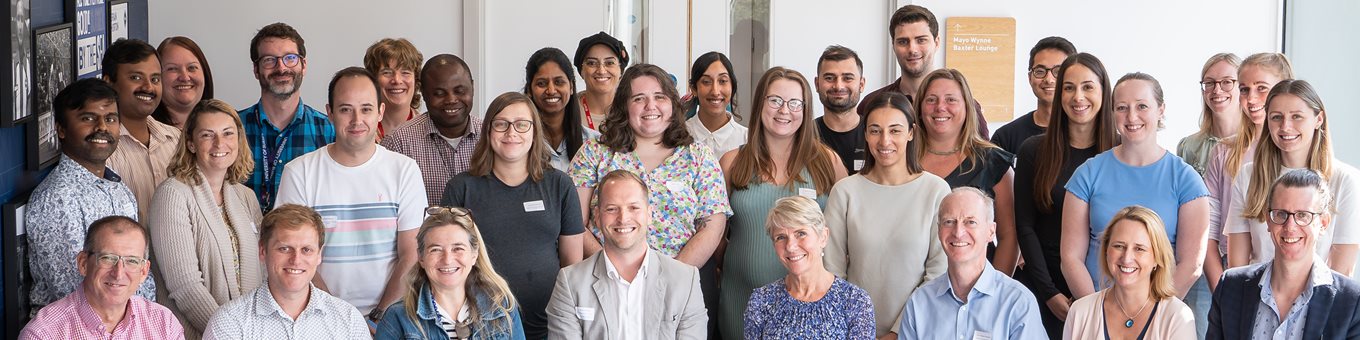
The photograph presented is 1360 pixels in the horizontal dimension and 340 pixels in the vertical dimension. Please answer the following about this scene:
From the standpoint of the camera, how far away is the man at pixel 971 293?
3.57 meters

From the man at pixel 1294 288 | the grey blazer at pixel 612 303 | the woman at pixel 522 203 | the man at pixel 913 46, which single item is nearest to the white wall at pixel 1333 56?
the man at pixel 913 46

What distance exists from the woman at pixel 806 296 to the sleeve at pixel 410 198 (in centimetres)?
107

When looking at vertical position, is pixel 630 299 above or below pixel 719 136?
below

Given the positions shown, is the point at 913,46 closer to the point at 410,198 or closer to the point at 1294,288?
the point at 1294,288

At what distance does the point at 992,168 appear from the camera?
4.30m

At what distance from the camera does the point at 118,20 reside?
553cm

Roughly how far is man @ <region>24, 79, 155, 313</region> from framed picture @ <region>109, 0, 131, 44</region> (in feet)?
5.12

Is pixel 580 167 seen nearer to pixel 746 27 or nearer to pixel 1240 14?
pixel 746 27

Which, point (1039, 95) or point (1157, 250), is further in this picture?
point (1039, 95)

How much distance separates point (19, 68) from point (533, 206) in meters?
1.50

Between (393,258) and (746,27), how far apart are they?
3541mm

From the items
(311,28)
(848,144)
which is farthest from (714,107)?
(311,28)

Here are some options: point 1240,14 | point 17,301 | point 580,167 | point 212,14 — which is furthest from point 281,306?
point 1240,14

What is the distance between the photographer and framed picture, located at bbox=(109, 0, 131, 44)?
5.30 m
